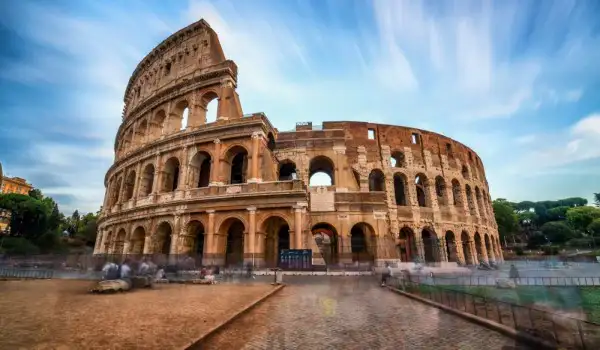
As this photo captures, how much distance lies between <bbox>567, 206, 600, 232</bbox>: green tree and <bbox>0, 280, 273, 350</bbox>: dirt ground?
65979 millimetres

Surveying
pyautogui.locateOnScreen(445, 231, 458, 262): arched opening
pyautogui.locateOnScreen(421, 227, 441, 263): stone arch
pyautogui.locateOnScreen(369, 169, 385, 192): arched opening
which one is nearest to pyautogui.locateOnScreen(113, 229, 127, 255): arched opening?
pyautogui.locateOnScreen(369, 169, 385, 192): arched opening

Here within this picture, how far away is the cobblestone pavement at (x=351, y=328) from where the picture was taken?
4676 mm

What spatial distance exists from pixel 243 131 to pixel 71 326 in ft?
50.2

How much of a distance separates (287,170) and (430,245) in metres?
14.3

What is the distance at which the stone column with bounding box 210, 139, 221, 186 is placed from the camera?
18.9 m

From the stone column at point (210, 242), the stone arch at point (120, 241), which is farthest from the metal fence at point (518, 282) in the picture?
the stone arch at point (120, 241)

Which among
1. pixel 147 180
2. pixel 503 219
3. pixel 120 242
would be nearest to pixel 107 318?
pixel 147 180

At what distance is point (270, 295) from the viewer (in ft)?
30.8

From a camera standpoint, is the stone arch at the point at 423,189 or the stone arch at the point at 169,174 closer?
the stone arch at the point at 169,174

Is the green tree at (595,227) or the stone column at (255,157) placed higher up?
the stone column at (255,157)

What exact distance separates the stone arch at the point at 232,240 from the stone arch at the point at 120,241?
8809 millimetres

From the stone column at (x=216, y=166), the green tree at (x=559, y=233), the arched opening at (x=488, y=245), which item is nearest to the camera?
the stone column at (x=216, y=166)

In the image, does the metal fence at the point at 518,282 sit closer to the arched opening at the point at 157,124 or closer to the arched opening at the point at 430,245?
the arched opening at the point at 430,245

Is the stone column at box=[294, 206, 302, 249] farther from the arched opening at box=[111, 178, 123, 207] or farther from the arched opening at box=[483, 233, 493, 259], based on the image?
the arched opening at box=[483, 233, 493, 259]
